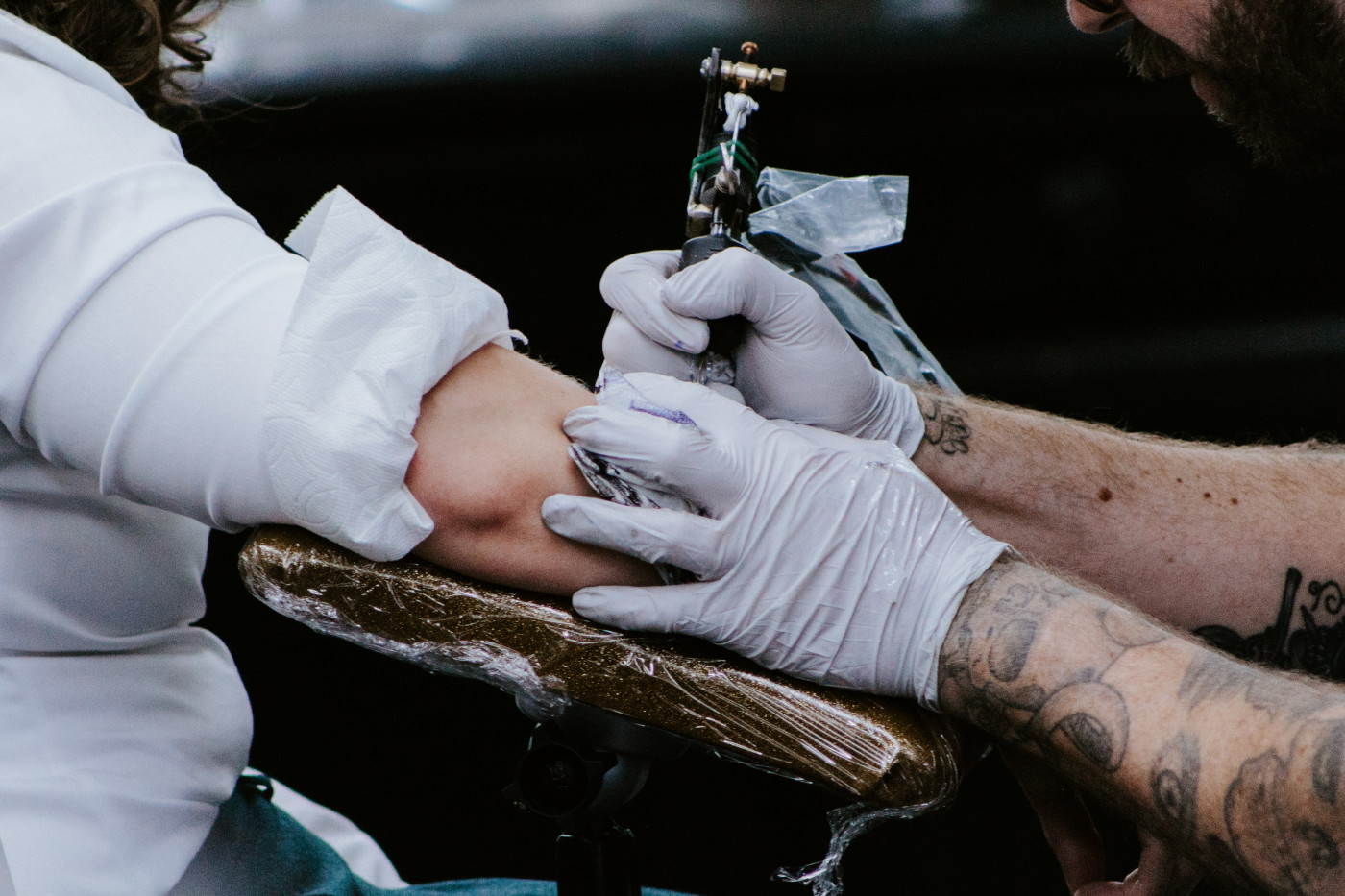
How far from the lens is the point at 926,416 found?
1223mm

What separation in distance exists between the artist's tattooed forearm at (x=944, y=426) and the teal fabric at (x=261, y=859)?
2.56 ft

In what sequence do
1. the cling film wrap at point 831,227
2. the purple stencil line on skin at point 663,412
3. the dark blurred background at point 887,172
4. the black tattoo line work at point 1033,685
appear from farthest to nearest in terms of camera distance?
the dark blurred background at point 887,172 → the cling film wrap at point 831,227 → the purple stencil line on skin at point 663,412 → the black tattoo line work at point 1033,685

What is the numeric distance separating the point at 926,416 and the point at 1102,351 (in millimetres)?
892

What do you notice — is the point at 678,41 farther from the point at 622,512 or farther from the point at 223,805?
the point at 223,805

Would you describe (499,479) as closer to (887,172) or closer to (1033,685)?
(1033,685)

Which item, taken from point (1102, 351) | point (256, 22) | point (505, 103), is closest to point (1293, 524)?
point (1102, 351)

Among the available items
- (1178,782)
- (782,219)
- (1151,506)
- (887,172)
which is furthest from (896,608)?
(887,172)

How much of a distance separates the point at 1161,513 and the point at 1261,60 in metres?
0.51

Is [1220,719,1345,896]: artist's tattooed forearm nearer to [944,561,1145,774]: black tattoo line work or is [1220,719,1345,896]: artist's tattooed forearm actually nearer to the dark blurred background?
[944,561,1145,774]: black tattoo line work

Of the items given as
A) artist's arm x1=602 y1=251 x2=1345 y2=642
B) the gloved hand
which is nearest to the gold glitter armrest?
Answer: the gloved hand

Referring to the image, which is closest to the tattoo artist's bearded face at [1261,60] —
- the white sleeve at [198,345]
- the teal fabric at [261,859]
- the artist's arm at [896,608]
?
the artist's arm at [896,608]

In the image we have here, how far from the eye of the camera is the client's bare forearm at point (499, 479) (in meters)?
0.74

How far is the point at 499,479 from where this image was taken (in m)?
0.75

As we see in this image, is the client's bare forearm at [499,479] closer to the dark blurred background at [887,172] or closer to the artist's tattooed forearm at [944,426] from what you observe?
the artist's tattooed forearm at [944,426]
